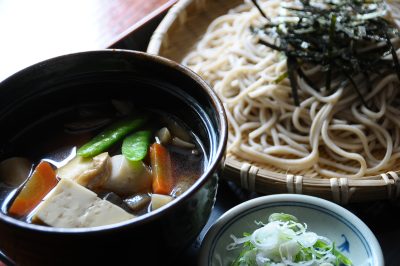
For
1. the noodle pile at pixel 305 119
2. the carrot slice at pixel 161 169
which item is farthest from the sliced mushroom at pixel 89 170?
the noodle pile at pixel 305 119

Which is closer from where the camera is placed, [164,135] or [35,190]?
[35,190]

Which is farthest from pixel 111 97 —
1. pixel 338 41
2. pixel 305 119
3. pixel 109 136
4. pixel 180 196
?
pixel 338 41

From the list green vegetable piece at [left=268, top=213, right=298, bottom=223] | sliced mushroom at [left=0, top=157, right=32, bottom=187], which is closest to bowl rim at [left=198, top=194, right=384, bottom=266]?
green vegetable piece at [left=268, top=213, right=298, bottom=223]

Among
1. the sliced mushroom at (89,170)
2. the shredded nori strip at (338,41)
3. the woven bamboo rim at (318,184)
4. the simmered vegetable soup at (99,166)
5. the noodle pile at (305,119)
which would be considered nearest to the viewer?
the simmered vegetable soup at (99,166)

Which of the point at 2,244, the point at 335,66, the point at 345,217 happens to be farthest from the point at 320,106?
the point at 2,244

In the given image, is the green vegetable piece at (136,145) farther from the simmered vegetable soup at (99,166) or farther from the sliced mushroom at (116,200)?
the sliced mushroom at (116,200)

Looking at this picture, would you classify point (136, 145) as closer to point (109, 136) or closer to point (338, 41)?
Result: point (109, 136)

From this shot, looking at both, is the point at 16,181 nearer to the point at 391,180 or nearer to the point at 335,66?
the point at 391,180
